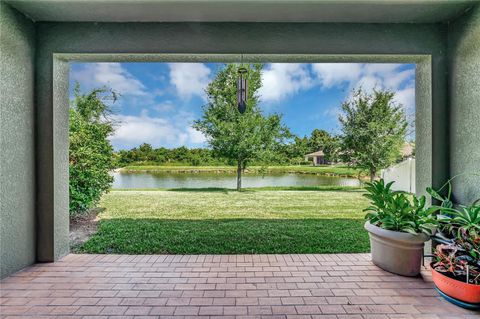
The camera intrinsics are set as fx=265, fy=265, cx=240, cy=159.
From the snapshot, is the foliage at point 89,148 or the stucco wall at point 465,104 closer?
the stucco wall at point 465,104

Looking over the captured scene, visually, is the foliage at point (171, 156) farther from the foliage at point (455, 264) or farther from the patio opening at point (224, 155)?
the foliage at point (455, 264)

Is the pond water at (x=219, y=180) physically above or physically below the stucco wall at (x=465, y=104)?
below

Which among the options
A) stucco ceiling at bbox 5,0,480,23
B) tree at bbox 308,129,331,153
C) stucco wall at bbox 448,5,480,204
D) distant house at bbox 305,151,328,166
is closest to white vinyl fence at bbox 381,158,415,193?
stucco wall at bbox 448,5,480,204

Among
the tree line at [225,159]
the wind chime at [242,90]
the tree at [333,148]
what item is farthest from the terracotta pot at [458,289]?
the tree at [333,148]

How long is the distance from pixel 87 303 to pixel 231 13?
3.18 m

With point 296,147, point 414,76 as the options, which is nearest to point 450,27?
point 414,76

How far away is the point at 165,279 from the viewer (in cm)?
281

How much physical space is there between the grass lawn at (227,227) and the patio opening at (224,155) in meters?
0.03

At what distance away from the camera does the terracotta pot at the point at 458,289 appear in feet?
7.31

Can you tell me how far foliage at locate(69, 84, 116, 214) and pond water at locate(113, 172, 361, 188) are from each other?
3.69 m

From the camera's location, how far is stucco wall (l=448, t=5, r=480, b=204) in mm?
2805

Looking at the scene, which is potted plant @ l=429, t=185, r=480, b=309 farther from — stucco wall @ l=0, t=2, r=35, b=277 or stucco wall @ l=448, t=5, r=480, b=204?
stucco wall @ l=0, t=2, r=35, b=277

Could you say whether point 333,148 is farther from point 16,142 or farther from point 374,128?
point 16,142

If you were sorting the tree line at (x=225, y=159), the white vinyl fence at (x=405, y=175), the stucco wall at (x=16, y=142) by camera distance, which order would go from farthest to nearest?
the tree line at (x=225, y=159) → the white vinyl fence at (x=405, y=175) → the stucco wall at (x=16, y=142)
